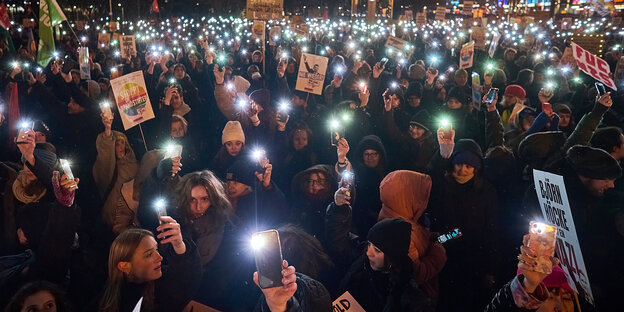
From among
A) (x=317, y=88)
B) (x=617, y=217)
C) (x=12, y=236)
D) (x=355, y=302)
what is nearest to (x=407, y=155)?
Result: (x=317, y=88)

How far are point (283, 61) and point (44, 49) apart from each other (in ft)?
14.1

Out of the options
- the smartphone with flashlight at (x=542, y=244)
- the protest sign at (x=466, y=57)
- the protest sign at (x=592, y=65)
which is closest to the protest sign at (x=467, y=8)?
the protest sign at (x=466, y=57)

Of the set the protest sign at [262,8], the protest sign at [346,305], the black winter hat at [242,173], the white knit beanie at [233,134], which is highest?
the protest sign at [262,8]

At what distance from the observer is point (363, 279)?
3156 mm

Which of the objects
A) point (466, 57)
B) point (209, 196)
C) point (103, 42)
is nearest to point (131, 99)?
point (209, 196)

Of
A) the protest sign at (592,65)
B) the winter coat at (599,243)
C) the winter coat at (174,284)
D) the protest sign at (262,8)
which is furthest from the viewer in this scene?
the protest sign at (262,8)

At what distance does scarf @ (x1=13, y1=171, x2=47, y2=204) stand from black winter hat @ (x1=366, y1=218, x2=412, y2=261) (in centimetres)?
272

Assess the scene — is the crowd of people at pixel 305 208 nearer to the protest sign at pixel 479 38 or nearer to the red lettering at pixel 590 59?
the red lettering at pixel 590 59

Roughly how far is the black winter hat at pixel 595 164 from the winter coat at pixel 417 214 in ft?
3.97

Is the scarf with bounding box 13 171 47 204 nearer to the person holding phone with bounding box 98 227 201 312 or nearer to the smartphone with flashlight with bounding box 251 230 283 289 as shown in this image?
the person holding phone with bounding box 98 227 201 312

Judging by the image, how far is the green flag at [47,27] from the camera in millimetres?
8070

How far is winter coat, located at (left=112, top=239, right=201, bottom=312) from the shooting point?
2863 mm

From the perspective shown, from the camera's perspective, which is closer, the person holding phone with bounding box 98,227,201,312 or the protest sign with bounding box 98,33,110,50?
the person holding phone with bounding box 98,227,201,312

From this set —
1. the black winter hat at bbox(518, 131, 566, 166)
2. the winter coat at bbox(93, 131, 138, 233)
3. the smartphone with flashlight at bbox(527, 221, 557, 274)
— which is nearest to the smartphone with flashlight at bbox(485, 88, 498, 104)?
the black winter hat at bbox(518, 131, 566, 166)
